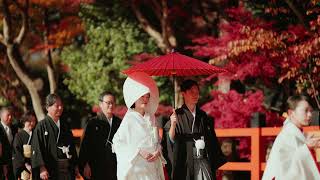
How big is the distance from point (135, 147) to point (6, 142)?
3435 mm

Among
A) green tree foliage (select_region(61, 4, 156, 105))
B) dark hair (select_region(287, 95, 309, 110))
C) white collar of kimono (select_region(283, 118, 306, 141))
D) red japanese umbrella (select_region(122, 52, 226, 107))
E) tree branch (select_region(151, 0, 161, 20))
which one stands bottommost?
white collar of kimono (select_region(283, 118, 306, 141))

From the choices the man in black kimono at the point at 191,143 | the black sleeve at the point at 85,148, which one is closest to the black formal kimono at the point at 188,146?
the man in black kimono at the point at 191,143

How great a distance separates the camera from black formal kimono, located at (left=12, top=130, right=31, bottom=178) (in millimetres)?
11042

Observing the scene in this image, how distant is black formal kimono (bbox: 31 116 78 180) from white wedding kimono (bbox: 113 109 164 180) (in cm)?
147

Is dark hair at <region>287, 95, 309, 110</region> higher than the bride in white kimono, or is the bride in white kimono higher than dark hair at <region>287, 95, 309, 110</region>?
dark hair at <region>287, 95, 309, 110</region>

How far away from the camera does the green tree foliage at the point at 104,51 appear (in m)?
16.6

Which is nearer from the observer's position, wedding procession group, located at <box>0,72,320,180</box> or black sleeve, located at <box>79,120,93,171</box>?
wedding procession group, located at <box>0,72,320,180</box>

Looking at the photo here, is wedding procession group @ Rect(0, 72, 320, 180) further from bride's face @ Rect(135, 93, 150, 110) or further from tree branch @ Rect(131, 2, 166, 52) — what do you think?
tree branch @ Rect(131, 2, 166, 52)

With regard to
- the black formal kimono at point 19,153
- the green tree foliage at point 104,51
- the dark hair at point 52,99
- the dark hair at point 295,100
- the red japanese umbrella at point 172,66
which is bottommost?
the black formal kimono at point 19,153

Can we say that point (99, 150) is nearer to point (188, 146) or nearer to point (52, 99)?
point (52, 99)

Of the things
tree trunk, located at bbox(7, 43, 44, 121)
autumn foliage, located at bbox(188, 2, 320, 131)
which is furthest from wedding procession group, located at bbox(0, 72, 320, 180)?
tree trunk, located at bbox(7, 43, 44, 121)

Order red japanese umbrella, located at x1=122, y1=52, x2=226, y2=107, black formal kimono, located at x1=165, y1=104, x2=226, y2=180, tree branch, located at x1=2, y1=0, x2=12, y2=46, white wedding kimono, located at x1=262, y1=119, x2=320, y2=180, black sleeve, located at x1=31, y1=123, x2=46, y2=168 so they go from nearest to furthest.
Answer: white wedding kimono, located at x1=262, y1=119, x2=320, y2=180, red japanese umbrella, located at x1=122, y1=52, x2=226, y2=107, black formal kimono, located at x1=165, y1=104, x2=226, y2=180, black sleeve, located at x1=31, y1=123, x2=46, y2=168, tree branch, located at x1=2, y1=0, x2=12, y2=46

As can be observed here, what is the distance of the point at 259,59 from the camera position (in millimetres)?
12742

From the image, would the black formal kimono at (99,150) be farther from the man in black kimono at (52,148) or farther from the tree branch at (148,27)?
the tree branch at (148,27)
